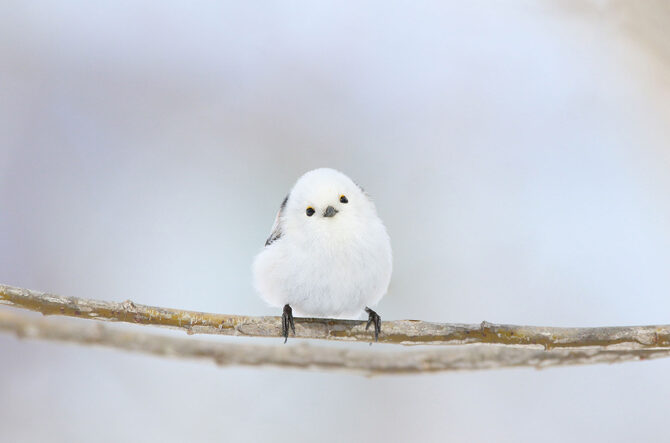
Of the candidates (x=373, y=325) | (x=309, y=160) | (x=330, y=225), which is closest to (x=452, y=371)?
(x=373, y=325)

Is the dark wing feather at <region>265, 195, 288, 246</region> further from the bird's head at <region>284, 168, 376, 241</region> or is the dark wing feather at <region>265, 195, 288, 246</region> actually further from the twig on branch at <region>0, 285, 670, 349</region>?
the twig on branch at <region>0, 285, 670, 349</region>

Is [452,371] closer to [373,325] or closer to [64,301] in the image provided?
[373,325]

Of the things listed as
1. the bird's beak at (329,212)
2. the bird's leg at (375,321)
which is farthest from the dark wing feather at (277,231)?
the bird's leg at (375,321)

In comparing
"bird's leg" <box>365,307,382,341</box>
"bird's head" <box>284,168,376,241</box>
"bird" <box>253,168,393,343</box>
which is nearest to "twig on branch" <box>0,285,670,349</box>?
"bird's leg" <box>365,307,382,341</box>

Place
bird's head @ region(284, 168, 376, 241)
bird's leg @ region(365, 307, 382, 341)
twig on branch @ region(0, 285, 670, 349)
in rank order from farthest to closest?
bird's head @ region(284, 168, 376, 241) < bird's leg @ region(365, 307, 382, 341) < twig on branch @ region(0, 285, 670, 349)

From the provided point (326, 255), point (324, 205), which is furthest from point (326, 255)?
point (324, 205)

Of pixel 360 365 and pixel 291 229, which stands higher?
pixel 291 229
